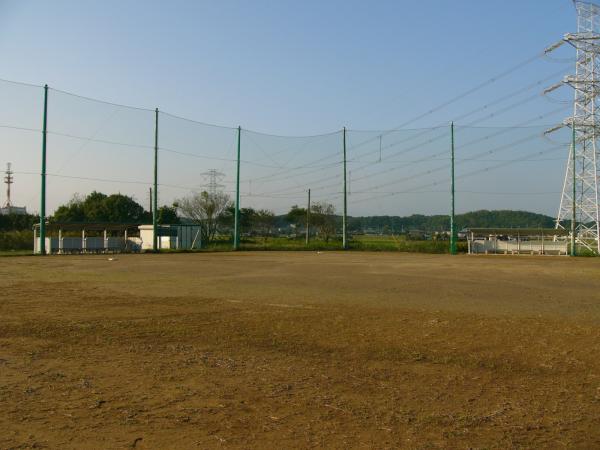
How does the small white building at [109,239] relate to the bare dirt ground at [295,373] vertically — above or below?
above

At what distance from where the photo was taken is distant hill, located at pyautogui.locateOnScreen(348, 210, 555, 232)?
7662cm

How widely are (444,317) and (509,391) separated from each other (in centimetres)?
367

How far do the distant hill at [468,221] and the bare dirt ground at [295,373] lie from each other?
59.7 m

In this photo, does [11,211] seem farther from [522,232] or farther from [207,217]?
[522,232]

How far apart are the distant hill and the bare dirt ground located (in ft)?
196

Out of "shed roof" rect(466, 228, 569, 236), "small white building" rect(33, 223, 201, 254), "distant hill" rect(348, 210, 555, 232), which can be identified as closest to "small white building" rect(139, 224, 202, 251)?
"small white building" rect(33, 223, 201, 254)

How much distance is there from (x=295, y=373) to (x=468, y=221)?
81043 millimetres

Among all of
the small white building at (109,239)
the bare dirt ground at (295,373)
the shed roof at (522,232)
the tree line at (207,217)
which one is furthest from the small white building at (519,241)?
the bare dirt ground at (295,373)

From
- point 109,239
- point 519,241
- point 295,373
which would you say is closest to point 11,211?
point 109,239

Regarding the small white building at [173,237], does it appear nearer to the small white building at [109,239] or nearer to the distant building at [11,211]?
the small white building at [109,239]

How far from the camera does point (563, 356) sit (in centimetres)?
575

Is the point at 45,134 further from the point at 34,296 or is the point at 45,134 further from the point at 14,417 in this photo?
the point at 14,417

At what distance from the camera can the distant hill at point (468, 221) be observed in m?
76.6

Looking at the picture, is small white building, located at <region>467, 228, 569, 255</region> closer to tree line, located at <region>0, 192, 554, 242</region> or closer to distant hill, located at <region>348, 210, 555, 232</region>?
tree line, located at <region>0, 192, 554, 242</region>
